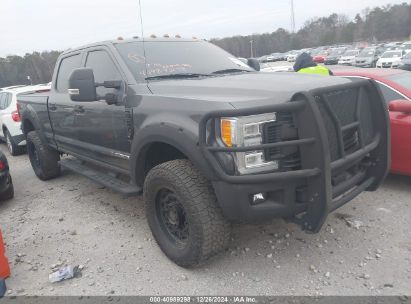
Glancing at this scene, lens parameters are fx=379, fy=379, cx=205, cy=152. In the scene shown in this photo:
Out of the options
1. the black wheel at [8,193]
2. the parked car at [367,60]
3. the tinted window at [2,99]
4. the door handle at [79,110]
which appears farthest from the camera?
the parked car at [367,60]

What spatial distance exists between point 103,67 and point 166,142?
1.57 m

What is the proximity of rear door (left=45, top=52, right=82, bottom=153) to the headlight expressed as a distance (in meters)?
2.57

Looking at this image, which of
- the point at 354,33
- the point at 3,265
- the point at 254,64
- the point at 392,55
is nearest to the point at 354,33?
the point at 354,33

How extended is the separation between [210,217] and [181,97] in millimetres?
983

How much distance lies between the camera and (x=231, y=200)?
269 cm

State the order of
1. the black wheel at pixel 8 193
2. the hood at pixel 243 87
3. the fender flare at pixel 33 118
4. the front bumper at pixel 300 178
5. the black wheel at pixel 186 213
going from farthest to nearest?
1. the fender flare at pixel 33 118
2. the black wheel at pixel 8 193
3. the black wheel at pixel 186 213
4. the hood at pixel 243 87
5. the front bumper at pixel 300 178

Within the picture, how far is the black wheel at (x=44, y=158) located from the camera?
19.3 ft

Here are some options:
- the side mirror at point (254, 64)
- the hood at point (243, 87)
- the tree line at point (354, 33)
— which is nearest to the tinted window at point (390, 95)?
the side mirror at point (254, 64)

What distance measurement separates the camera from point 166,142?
120 inches

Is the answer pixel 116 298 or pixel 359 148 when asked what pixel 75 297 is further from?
pixel 359 148

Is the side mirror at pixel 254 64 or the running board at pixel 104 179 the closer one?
the running board at pixel 104 179

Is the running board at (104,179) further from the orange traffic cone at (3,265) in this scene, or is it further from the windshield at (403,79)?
the windshield at (403,79)

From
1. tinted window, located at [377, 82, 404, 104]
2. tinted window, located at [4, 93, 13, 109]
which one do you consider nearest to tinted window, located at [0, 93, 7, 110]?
tinted window, located at [4, 93, 13, 109]

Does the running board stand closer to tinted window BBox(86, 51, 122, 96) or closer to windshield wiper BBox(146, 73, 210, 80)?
tinted window BBox(86, 51, 122, 96)
